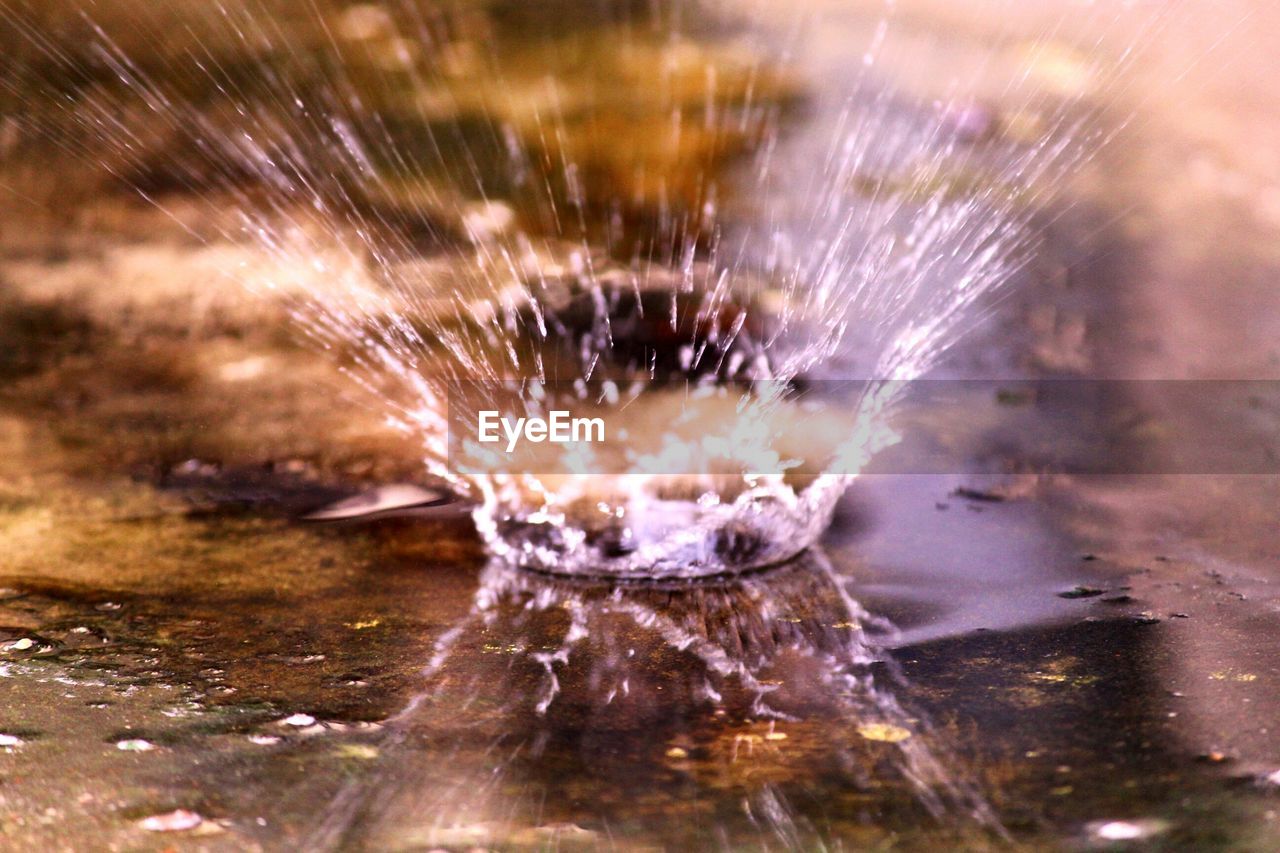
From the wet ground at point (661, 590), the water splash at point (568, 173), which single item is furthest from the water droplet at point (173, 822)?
the water splash at point (568, 173)

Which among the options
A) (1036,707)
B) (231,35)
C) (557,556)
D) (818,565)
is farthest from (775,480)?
(231,35)

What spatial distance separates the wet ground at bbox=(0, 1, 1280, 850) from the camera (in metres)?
1.83

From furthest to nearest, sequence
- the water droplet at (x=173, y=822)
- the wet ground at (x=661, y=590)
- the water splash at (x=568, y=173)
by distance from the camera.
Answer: the water splash at (x=568, y=173)
the wet ground at (x=661, y=590)
the water droplet at (x=173, y=822)

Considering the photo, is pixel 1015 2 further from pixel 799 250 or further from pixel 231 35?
pixel 231 35

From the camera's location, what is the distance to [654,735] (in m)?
2.11

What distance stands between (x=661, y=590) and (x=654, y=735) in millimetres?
1089

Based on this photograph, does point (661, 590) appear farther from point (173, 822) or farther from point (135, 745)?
point (173, 822)

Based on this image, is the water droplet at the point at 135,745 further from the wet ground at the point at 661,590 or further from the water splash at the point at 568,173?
the water splash at the point at 568,173

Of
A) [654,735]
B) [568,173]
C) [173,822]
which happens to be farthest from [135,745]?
[568,173]

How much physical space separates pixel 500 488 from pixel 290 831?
7.00 feet

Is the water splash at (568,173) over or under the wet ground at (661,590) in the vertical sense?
over

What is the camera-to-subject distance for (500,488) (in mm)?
3812

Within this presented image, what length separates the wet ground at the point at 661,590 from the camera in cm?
183

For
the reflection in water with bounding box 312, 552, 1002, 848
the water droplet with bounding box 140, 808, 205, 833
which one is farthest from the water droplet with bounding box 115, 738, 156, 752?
the reflection in water with bounding box 312, 552, 1002, 848
